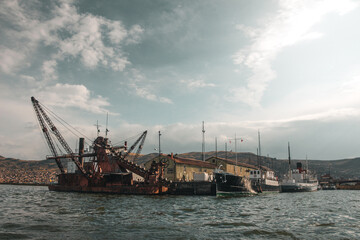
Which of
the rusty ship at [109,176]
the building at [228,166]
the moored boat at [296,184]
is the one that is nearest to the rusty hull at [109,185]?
the rusty ship at [109,176]

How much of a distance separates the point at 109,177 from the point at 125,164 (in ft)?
15.8

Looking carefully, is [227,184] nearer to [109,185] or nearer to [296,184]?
[109,185]

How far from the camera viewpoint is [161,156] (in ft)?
222

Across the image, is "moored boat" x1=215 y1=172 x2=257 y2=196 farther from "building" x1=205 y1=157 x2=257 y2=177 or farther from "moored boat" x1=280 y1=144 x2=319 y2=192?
"moored boat" x1=280 y1=144 x2=319 y2=192

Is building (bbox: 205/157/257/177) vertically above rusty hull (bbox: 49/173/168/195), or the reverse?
building (bbox: 205/157/257/177)

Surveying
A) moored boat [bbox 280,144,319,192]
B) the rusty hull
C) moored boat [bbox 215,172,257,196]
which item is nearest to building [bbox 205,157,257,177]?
moored boat [bbox 280,144,319,192]

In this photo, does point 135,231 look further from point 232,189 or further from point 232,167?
point 232,167

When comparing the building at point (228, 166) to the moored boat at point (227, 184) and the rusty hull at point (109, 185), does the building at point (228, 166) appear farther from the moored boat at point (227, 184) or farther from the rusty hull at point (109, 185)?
the rusty hull at point (109, 185)

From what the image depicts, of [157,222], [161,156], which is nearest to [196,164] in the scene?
[161,156]

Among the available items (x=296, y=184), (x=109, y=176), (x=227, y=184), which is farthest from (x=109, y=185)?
(x=296, y=184)

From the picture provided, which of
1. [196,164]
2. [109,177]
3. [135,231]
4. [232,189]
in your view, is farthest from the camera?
[196,164]

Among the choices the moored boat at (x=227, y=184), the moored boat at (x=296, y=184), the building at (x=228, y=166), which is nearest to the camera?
the moored boat at (x=227, y=184)

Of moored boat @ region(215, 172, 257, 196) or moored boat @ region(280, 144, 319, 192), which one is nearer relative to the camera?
moored boat @ region(215, 172, 257, 196)

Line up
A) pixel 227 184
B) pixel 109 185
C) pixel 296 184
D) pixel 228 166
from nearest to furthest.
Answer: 1. pixel 227 184
2. pixel 109 185
3. pixel 296 184
4. pixel 228 166
